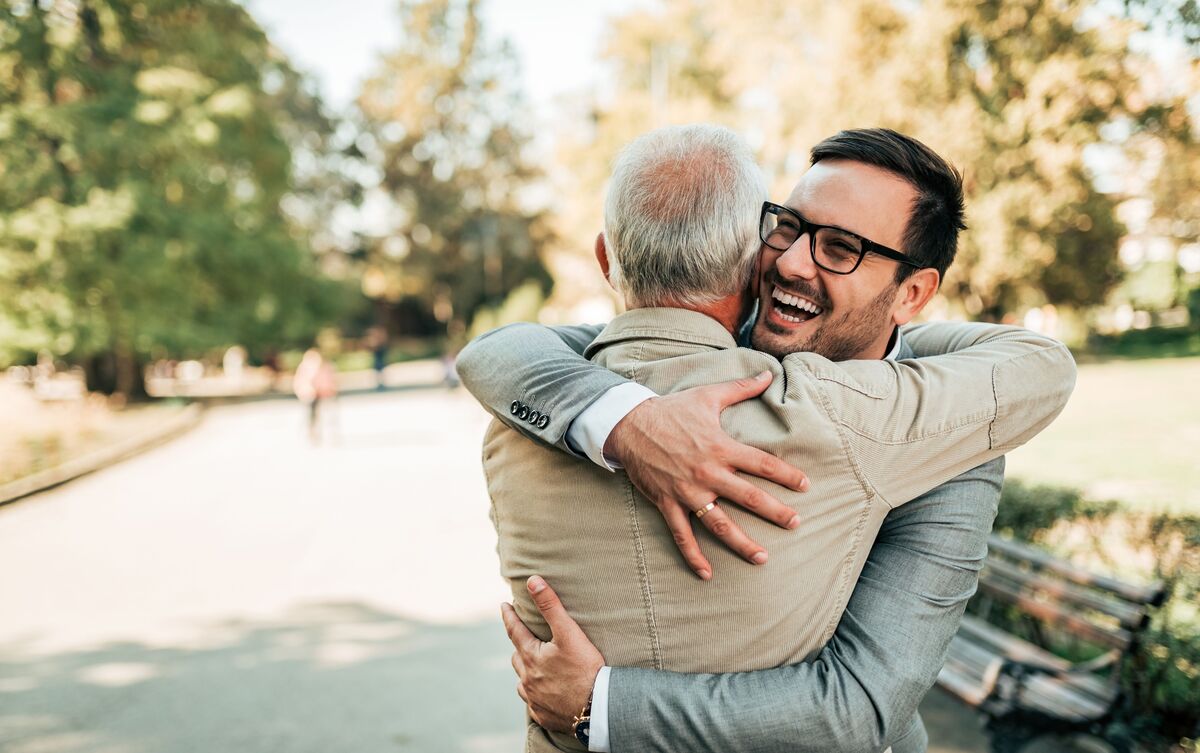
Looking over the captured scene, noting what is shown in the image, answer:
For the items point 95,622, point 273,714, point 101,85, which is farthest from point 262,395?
point 273,714

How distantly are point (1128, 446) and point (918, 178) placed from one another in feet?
45.5

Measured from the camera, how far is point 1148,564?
4426 millimetres

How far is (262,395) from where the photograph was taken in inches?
1150

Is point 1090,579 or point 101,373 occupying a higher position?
point 1090,579

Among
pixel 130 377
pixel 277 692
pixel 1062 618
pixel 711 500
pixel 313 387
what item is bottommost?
pixel 130 377

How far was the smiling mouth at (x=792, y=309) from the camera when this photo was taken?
1890 millimetres

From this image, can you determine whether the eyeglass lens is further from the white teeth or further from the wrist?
the wrist

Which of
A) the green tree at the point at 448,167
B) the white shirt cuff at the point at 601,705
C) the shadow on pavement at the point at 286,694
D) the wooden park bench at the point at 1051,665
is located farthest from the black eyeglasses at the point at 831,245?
the green tree at the point at 448,167

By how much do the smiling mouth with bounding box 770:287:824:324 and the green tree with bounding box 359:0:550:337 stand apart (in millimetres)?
48040

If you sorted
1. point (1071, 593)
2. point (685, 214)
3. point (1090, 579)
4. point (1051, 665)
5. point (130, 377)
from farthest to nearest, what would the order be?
1. point (130, 377)
2. point (1051, 665)
3. point (1071, 593)
4. point (1090, 579)
5. point (685, 214)

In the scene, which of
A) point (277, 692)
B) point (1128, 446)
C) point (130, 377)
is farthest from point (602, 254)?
point (130, 377)

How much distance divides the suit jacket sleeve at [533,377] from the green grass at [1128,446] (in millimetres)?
4221

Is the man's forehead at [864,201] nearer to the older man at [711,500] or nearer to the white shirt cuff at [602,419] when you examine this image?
the older man at [711,500]

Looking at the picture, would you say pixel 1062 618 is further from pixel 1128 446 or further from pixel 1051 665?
pixel 1128 446
